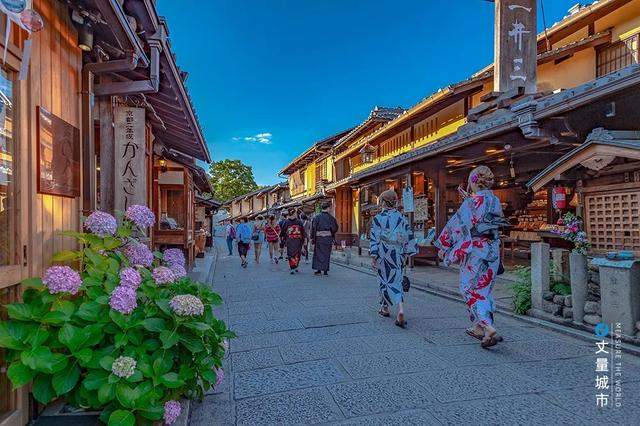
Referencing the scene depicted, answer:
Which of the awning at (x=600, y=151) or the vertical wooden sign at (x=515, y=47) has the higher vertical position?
the vertical wooden sign at (x=515, y=47)

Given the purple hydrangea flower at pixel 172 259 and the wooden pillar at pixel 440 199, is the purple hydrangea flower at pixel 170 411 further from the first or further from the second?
the wooden pillar at pixel 440 199

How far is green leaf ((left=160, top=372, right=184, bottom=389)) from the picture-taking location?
2510 mm

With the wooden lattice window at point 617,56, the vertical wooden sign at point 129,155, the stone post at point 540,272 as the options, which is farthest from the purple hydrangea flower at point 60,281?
the wooden lattice window at point 617,56

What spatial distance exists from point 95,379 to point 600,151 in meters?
6.27

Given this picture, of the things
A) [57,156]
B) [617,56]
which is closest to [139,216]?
[57,156]

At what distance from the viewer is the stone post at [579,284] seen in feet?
17.4

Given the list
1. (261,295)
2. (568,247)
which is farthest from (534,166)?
(261,295)

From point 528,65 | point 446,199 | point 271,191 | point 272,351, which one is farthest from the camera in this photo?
point 271,191

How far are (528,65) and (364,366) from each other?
383 inches

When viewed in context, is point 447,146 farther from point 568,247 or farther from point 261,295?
point 261,295

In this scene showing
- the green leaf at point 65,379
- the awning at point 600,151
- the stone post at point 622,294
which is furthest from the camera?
the awning at point 600,151

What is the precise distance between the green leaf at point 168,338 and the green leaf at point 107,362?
1.00 ft

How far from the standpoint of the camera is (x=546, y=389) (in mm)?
3547

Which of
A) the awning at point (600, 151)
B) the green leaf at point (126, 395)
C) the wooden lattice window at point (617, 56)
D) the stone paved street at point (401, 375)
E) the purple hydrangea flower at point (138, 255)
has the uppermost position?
the wooden lattice window at point (617, 56)
